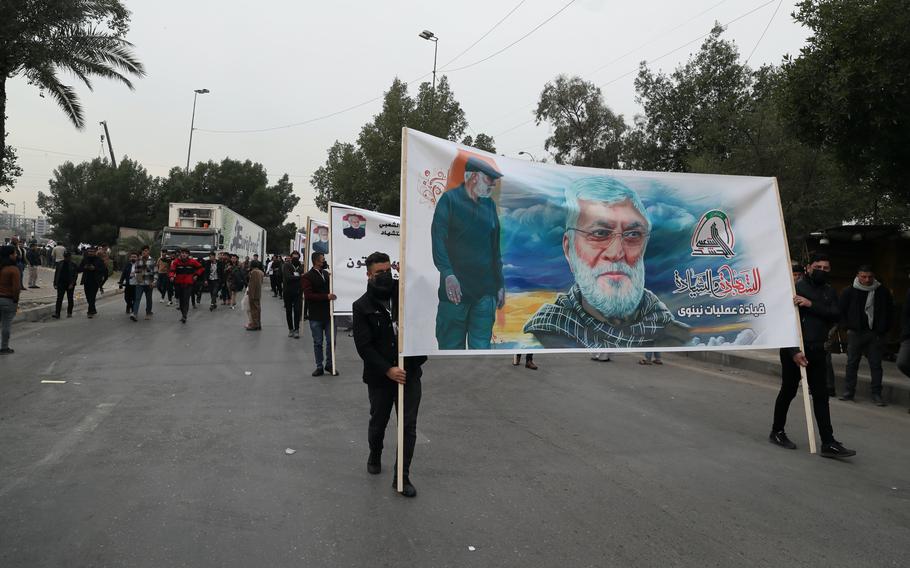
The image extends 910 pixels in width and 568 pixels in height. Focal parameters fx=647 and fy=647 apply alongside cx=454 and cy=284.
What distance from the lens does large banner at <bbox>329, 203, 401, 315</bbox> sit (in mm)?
10695

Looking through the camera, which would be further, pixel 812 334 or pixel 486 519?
pixel 812 334

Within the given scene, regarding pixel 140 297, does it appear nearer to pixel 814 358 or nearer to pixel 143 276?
pixel 143 276

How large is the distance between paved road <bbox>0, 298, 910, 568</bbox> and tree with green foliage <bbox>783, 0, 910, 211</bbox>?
4.28 m

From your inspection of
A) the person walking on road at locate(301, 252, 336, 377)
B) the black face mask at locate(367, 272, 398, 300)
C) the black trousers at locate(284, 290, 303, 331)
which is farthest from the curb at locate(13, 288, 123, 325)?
the black face mask at locate(367, 272, 398, 300)

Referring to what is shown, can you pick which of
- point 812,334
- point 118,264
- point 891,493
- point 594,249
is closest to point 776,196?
point 812,334

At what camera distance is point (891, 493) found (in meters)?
4.97

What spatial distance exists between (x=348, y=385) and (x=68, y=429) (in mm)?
3526

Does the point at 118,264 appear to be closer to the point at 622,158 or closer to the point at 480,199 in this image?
the point at 622,158

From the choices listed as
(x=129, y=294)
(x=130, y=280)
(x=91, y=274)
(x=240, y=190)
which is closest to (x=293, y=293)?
(x=130, y=280)

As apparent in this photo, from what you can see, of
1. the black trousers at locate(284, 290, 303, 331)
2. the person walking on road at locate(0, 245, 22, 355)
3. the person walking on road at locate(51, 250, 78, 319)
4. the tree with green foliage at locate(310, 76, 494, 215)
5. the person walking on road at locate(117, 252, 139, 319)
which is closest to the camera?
the person walking on road at locate(0, 245, 22, 355)

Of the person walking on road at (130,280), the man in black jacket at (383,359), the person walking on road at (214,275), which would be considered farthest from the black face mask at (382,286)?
the person walking on road at (214,275)

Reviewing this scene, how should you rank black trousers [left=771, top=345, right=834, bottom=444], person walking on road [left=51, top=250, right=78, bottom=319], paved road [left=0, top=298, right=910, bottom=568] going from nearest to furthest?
1. paved road [left=0, top=298, right=910, bottom=568]
2. black trousers [left=771, top=345, right=834, bottom=444]
3. person walking on road [left=51, top=250, right=78, bottom=319]

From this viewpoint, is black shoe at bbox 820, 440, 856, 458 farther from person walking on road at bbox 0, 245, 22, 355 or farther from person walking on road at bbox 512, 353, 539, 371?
person walking on road at bbox 0, 245, 22, 355

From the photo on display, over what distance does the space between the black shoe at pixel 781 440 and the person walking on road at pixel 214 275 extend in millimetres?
18245
